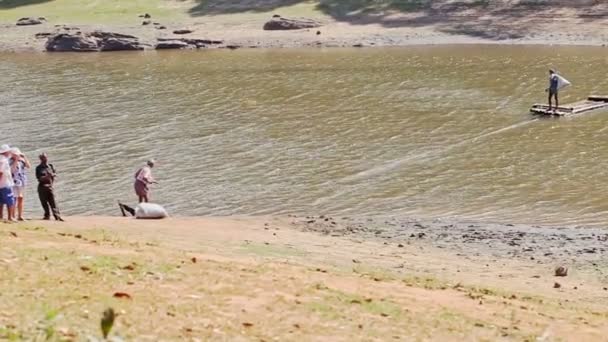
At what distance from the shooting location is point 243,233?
19.5m

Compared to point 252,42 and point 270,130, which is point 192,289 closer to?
point 270,130

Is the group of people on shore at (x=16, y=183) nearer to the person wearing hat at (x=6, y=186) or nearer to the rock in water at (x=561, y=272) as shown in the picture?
the person wearing hat at (x=6, y=186)

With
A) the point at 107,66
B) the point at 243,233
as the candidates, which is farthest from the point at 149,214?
the point at 107,66

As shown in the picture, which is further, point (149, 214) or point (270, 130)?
point (270, 130)

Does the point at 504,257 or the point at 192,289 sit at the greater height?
the point at 192,289

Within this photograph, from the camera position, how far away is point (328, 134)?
3175cm

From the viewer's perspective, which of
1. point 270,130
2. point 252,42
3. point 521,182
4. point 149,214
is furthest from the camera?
point 252,42

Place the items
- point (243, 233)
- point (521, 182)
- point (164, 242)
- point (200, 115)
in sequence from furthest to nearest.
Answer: point (200, 115), point (521, 182), point (243, 233), point (164, 242)

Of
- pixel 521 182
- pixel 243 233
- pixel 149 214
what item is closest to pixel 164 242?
pixel 243 233

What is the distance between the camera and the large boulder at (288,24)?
61.7 m

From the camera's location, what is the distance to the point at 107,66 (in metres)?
52.4

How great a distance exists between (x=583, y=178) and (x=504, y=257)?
8044mm

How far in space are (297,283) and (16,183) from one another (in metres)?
8.68

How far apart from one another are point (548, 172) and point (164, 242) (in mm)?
12402
